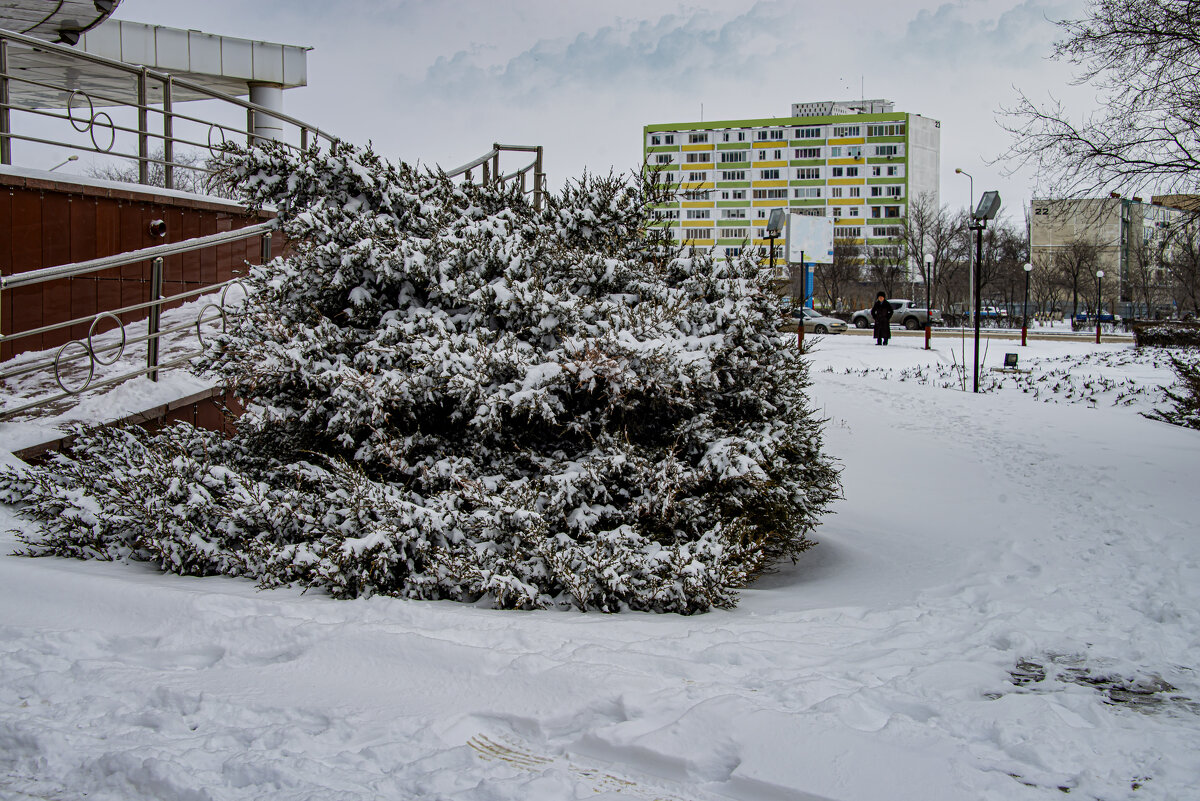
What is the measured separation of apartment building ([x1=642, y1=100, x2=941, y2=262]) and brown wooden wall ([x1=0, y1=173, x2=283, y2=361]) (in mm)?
88434

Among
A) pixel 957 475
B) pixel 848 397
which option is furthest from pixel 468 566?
pixel 848 397

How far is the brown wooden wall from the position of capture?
6.84 meters

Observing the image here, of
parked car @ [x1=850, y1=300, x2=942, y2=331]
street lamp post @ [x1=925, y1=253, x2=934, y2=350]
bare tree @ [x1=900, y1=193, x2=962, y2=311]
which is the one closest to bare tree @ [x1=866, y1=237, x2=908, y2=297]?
bare tree @ [x1=900, y1=193, x2=962, y2=311]

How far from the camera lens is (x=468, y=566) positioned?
12.8 ft

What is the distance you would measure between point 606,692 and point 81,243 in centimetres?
687

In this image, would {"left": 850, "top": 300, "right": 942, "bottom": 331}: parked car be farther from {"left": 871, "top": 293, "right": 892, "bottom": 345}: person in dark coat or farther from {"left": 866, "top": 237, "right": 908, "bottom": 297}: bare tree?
{"left": 866, "top": 237, "right": 908, "bottom": 297}: bare tree

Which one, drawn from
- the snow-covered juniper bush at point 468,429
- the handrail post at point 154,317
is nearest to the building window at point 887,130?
the snow-covered juniper bush at point 468,429

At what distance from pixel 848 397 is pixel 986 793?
12.3m

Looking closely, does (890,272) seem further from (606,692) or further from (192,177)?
(606,692)

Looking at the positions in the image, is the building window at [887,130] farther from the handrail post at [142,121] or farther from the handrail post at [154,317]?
the handrail post at [154,317]

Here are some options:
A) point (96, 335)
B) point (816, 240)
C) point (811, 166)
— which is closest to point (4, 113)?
point (96, 335)

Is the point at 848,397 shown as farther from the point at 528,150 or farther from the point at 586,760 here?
the point at 586,760

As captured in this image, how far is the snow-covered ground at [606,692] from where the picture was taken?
242 centimetres

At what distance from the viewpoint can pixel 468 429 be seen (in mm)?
4477
